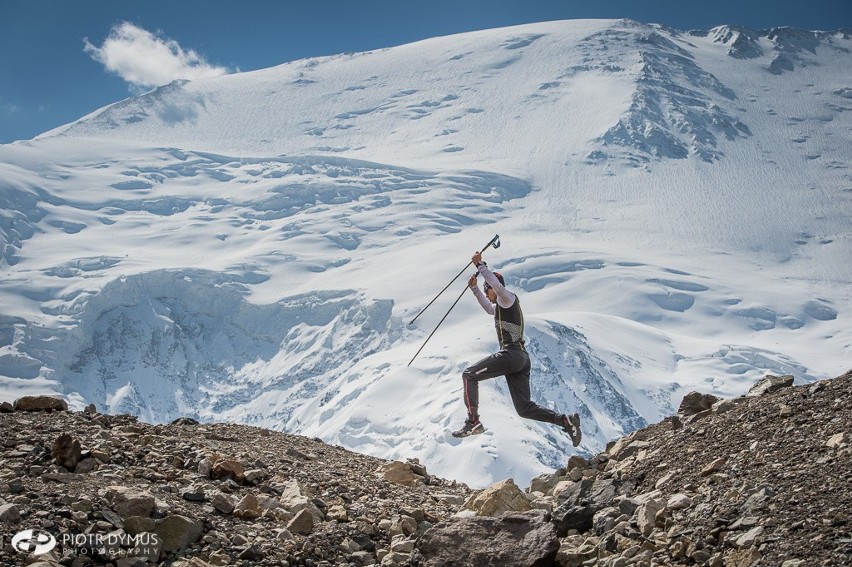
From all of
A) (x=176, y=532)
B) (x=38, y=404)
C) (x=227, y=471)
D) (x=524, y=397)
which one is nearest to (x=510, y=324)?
(x=524, y=397)

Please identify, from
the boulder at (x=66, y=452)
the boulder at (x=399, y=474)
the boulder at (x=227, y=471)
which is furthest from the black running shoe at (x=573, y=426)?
the boulder at (x=66, y=452)

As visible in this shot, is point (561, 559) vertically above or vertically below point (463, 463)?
above

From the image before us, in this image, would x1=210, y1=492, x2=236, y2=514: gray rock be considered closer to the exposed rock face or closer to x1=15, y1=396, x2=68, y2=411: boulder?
the exposed rock face

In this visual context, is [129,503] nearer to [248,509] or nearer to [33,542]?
[33,542]

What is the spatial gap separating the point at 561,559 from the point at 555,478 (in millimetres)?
3206

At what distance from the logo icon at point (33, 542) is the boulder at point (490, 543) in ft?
10.0

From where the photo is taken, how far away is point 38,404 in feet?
40.1

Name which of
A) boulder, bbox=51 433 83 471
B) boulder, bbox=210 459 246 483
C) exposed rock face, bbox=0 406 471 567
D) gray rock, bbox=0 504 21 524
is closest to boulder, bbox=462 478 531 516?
exposed rock face, bbox=0 406 471 567

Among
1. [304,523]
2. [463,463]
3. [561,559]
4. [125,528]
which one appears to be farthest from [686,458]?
[463,463]

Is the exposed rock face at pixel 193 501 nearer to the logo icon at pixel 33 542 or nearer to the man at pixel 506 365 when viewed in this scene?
the logo icon at pixel 33 542

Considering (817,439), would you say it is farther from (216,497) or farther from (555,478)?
(216,497)

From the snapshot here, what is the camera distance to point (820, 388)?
962cm

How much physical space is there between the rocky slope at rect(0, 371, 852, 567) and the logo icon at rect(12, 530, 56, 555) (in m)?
0.02

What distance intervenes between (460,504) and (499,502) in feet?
3.67
